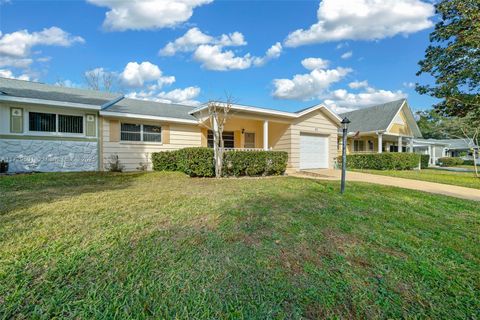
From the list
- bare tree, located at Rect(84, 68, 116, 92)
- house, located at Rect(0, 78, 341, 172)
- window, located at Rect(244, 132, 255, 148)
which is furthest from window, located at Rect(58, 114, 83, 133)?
bare tree, located at Rect(84, 68, 116, 92)

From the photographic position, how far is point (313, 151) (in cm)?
1423

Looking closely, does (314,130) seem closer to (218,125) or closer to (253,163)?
(253,163)

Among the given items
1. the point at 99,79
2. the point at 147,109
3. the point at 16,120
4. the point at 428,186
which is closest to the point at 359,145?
the point at 428,186

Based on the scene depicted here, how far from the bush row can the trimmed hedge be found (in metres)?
8.64

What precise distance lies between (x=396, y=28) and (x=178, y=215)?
18062mm

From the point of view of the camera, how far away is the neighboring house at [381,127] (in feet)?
60.1

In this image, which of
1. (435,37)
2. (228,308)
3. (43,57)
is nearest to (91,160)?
(228,308)

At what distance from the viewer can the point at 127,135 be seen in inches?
455

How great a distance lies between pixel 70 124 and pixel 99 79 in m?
22.9

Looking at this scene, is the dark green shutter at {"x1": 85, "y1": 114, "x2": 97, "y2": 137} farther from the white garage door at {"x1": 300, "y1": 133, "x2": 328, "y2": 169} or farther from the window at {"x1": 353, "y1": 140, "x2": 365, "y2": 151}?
the window at {"x1": 353, "y1": 140, "x2": 365, "y2": 151}

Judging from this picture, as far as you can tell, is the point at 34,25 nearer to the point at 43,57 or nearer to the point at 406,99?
the point at 43,57

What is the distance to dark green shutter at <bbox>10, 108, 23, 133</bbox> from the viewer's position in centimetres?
936

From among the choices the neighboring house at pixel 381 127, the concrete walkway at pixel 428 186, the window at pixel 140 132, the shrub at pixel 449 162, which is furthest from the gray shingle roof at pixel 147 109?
the shrub at pixel 449 162

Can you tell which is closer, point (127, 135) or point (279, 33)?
point (127, 135)
